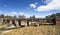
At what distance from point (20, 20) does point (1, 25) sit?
20.4 ft

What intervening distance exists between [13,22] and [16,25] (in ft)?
3.93

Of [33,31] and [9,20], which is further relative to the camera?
[9,20]

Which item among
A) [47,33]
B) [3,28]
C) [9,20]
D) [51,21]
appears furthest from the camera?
[51,21]

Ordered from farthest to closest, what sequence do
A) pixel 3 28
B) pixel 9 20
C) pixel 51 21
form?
pixel 51 21
pixel 9 20
pixel 3 28

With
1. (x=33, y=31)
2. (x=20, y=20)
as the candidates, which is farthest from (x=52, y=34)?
(x=20, y=20)

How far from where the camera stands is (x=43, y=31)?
16.2 m

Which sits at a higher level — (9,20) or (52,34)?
(9,20)

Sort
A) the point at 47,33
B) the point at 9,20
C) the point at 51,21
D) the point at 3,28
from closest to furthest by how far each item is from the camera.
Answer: the point at 47,33 < the point at 3,28 < the point at 9,20 < the point at 51,21

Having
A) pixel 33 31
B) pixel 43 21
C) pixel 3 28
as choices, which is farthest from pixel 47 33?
pixel 43 21

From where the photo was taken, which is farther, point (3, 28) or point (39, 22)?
point (39, 22)

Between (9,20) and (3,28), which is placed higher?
(9,20)

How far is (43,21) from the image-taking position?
30469 mm

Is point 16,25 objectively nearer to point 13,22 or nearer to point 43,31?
point 13,22

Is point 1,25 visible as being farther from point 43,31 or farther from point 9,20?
point 43,31
